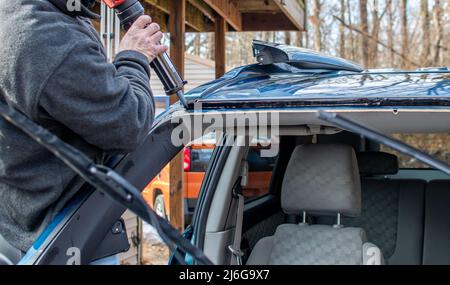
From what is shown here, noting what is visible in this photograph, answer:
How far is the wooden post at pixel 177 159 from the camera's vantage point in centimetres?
602

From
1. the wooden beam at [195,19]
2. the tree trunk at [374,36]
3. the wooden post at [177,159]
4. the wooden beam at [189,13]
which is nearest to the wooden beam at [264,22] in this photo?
the wooden beam at [189,13]

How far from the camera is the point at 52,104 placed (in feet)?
5.79

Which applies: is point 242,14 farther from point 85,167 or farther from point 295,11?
point 85,167

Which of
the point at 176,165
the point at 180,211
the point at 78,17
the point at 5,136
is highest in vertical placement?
the point at 78,17

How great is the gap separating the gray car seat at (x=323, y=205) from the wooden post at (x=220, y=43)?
5078 mm

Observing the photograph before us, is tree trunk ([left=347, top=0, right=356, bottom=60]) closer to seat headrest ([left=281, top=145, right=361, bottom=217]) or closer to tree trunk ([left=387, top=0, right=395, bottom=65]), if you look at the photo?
tree trunk ([left=387, top=0, right=395, bottom=65])

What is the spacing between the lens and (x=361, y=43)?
2309 cm

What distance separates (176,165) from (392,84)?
13.1 feet

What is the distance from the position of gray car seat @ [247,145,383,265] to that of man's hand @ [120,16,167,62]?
2.98 ft

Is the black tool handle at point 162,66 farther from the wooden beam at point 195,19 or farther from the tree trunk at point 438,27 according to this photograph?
the tree trunk at point 438,27

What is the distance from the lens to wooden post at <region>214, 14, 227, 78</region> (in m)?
7.86

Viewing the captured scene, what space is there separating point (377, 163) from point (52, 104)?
8.45 feet

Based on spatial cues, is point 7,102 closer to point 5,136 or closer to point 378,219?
point 5,136

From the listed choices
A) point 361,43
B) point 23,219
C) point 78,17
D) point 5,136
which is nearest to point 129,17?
point 78,17
